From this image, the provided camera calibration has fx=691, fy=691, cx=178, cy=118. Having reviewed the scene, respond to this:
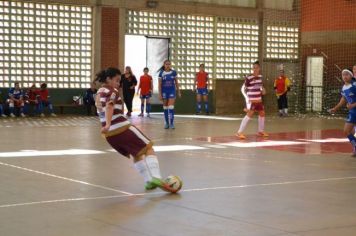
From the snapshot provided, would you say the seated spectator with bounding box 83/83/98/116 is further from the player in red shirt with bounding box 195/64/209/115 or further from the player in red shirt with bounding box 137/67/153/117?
the player in red shirt with bounding box 195/64/209/115

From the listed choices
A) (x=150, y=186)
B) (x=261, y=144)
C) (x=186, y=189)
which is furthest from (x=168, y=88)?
(x=150, y=186)

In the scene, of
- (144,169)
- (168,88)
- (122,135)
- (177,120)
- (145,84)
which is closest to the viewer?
(122,135)

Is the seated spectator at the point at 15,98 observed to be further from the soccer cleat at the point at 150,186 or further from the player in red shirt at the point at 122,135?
the soccer cleat at the point at 150,186

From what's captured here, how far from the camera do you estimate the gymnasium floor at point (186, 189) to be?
682 centimetres

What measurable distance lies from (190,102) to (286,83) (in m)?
4.37

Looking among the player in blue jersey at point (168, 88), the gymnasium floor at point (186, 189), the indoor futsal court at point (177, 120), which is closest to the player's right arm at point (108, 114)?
the indoor futsal court at point (177, 120)

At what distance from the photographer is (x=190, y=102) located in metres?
30.8

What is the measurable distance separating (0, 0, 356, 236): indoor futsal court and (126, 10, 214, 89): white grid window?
6cm

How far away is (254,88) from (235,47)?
47.9ft

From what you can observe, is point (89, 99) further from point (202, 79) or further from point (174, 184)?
point (174, 184)

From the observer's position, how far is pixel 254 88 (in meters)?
A: 17.6

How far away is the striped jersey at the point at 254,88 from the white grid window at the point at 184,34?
1208 cm

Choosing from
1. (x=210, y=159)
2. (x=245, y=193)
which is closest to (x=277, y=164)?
(x=210, y=159)

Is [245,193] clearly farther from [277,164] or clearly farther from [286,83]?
[286,83]
